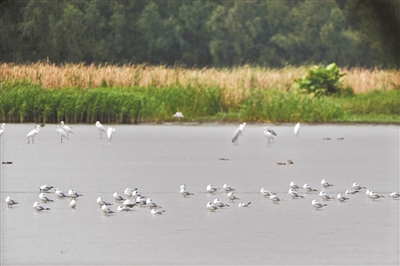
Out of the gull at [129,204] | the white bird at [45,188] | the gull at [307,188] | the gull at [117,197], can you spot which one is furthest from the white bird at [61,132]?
the gull at [129,204]

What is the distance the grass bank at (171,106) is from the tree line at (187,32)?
31.3 metres

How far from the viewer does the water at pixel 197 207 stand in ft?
23.7

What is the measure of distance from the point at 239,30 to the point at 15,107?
41.9 meters

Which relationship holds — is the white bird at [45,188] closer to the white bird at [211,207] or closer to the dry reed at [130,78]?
the white bird at [211,207]

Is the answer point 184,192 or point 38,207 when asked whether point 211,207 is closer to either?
point 184,192

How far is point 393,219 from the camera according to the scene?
9148mm

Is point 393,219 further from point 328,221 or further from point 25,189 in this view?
point 25,189

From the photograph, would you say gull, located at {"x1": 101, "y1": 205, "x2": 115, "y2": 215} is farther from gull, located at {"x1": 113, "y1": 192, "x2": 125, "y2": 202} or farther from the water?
gull, located at {"x1": 113, "y1": 192, "x2": 125, "y2": 202}

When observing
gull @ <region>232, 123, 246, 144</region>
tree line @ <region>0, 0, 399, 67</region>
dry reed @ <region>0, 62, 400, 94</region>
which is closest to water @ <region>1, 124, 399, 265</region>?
gull @ <region>232, 123, 246, 144</region>

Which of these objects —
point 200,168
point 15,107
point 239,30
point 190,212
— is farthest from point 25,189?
point 239,30

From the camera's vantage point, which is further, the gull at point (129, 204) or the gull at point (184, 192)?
the gull at point (184, 192)

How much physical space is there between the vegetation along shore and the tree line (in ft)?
89.1

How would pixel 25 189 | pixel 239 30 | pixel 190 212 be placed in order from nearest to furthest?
pixel 190 212, pixel 25 189, pixel 239 30

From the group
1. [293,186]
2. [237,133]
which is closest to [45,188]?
[293,186]
